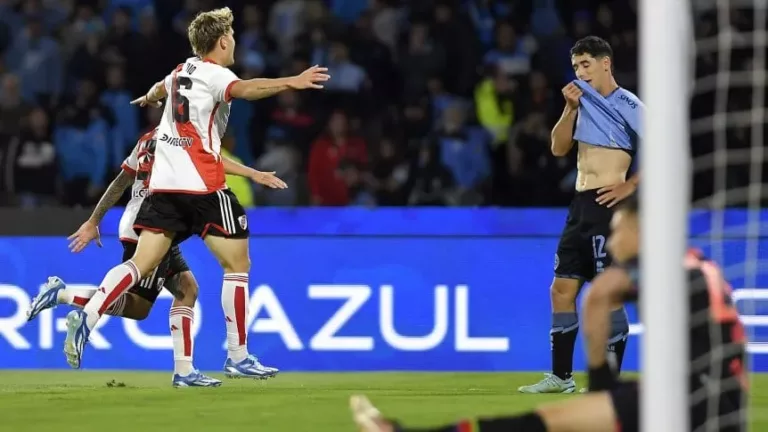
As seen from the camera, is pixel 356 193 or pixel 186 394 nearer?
pixel 186 394

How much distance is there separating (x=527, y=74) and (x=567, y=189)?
57.5 inches

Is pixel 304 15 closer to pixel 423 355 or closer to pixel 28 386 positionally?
pixel 423 355

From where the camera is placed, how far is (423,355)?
1032cm

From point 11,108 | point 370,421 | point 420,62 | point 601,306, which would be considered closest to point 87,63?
point 11,108

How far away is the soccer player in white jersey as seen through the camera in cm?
787

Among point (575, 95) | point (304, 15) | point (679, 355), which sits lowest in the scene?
point (679, 355)

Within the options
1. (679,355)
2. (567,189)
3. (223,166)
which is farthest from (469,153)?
(679,355)

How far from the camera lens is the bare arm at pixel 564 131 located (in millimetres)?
7980

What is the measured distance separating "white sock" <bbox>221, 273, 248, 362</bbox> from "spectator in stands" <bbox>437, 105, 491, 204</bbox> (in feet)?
15.4

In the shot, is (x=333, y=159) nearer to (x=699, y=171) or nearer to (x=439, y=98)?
(x=439, y=98)

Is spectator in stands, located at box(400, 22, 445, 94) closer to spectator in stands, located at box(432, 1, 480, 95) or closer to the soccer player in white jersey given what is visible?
spectator in stands, located at box(432, 1, 480, 95)

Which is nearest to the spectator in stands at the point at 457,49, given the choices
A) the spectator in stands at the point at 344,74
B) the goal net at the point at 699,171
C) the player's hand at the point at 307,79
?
the spectator in stands at the point at 344,74

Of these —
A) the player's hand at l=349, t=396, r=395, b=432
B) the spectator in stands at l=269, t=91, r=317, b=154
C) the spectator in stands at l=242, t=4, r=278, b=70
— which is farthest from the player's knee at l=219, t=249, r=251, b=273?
the spectator in stands at l=242, t=4, r=278, b=70

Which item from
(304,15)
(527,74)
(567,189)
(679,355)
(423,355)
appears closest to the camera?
(679,355)
